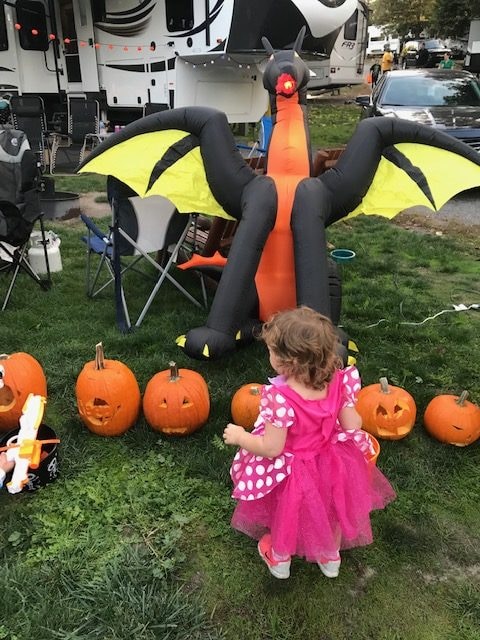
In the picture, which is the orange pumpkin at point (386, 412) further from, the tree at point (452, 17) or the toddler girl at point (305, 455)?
the tree at point (452, 17)

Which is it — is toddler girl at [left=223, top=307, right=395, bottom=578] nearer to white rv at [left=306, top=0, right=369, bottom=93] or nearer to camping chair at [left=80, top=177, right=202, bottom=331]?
camping chair at [left=80, top=177, right=202, bottom=331]

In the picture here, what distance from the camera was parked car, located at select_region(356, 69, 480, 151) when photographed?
922cm

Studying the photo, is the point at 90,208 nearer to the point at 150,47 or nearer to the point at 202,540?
the point at 150,47

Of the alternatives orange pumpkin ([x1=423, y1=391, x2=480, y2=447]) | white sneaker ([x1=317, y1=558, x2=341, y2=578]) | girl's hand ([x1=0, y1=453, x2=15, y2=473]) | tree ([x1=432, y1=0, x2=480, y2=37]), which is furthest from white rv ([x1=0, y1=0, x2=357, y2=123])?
tree ([x1=432, y1=0, x2=480, y2=37])

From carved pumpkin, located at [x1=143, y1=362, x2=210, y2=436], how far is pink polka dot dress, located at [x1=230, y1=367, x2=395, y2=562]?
88 centimetres

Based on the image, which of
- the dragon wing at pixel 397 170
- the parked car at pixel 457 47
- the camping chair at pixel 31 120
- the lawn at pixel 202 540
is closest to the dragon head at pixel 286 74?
the dragon wing at pixel 397 170

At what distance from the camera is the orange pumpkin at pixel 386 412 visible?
3.08m

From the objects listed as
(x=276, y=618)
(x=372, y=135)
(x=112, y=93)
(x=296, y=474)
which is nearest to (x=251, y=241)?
(x=372, y=135)

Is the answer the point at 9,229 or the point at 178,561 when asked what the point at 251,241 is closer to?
the point at 178,561

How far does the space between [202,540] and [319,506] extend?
28.0 inches

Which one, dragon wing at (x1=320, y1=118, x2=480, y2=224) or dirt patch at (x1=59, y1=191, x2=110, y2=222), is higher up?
dragon wing at (x1=320, y1=118, x2=480, y2=224)

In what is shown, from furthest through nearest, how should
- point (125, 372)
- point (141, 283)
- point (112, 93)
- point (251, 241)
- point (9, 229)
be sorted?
point (112, 93) → point (141, 283) → point (9, 229) → point (251, 241) → point (125, 372)

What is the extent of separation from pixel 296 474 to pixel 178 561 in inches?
28.3

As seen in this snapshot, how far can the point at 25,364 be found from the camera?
3.17 meters
